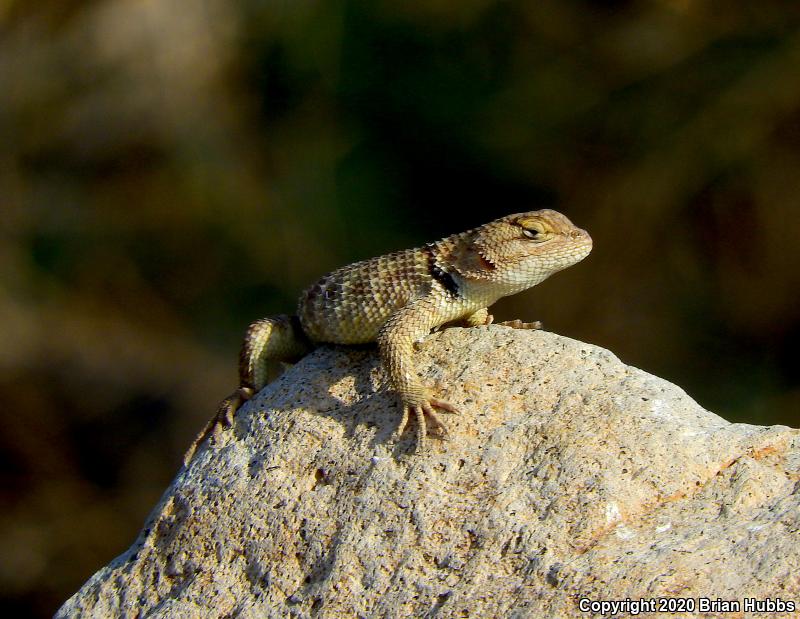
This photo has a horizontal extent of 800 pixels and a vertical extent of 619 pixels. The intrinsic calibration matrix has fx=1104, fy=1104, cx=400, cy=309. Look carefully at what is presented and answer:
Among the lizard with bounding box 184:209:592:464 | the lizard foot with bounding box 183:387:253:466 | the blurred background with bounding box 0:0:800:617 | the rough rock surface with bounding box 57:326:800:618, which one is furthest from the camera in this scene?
the blurred background with bounding box 0:0:800:617

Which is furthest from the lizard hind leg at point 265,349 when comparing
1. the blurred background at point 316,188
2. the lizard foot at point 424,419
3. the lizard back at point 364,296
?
the blurred background at point 316,188

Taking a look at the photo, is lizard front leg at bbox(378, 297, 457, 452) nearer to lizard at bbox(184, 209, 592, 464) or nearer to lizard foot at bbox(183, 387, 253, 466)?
lizard at bbox(184, 209, 592, 464)

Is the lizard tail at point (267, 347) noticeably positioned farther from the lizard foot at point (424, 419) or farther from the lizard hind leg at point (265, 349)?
the lizard foot at point (424, 419)

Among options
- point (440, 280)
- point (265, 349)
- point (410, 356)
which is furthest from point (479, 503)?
point (265, 349)

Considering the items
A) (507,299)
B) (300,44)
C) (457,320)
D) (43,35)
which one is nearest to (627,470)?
(457,320)

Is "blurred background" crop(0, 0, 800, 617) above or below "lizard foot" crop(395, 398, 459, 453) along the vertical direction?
above

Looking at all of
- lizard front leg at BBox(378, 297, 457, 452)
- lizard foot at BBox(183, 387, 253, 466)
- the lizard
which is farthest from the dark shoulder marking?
lizard foot at BBox(183, 387, 253, 466)
